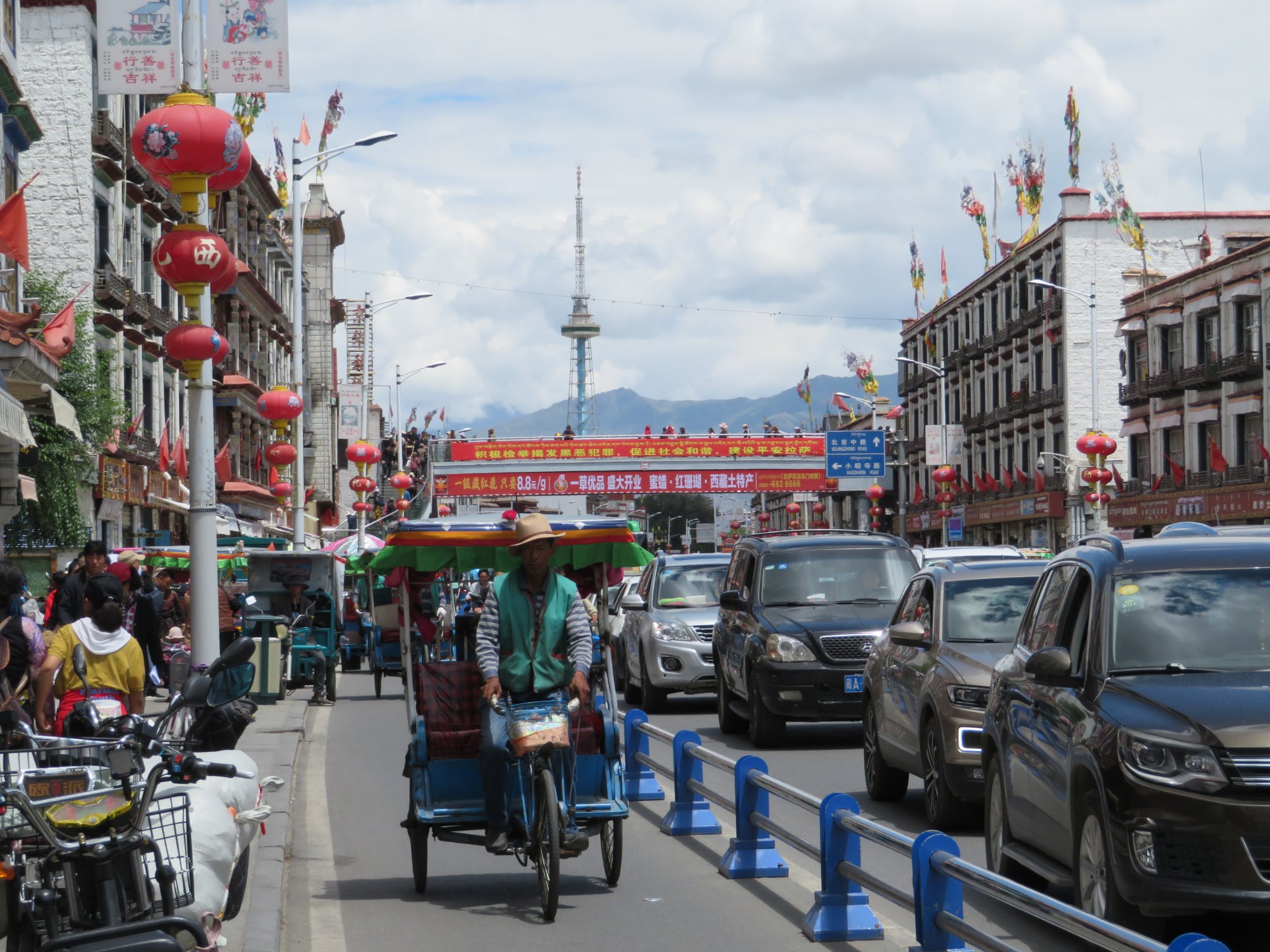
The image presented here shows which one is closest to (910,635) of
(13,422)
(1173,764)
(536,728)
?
(536,728)

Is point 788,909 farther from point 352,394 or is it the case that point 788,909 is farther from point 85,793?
point 352,394

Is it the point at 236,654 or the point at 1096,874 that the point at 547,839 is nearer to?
the point at 1096,874

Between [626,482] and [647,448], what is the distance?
6.70ft

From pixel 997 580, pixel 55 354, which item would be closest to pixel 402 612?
pixel 997 580

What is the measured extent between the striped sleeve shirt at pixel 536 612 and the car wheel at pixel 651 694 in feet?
38.9

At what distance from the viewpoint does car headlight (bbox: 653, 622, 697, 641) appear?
68.4ft

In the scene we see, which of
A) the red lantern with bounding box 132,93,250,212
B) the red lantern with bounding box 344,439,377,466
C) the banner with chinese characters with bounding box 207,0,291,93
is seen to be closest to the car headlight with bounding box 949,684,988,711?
the red lantern with bounding box 132,93,250,212

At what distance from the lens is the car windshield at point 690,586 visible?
72.0 ft

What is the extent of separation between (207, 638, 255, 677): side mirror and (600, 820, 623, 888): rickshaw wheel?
172 inches

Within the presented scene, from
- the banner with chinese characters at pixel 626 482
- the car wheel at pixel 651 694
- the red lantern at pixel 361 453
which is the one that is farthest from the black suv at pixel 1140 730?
the banner with chinese characters at pixel 626 482

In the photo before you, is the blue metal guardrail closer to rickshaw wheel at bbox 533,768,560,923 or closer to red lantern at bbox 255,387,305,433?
rickshaw wheel at bbox 533,768,560,923

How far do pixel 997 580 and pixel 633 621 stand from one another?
10.3 meters

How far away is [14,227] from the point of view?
66.2ft

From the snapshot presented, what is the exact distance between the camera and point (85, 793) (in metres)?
5.05
